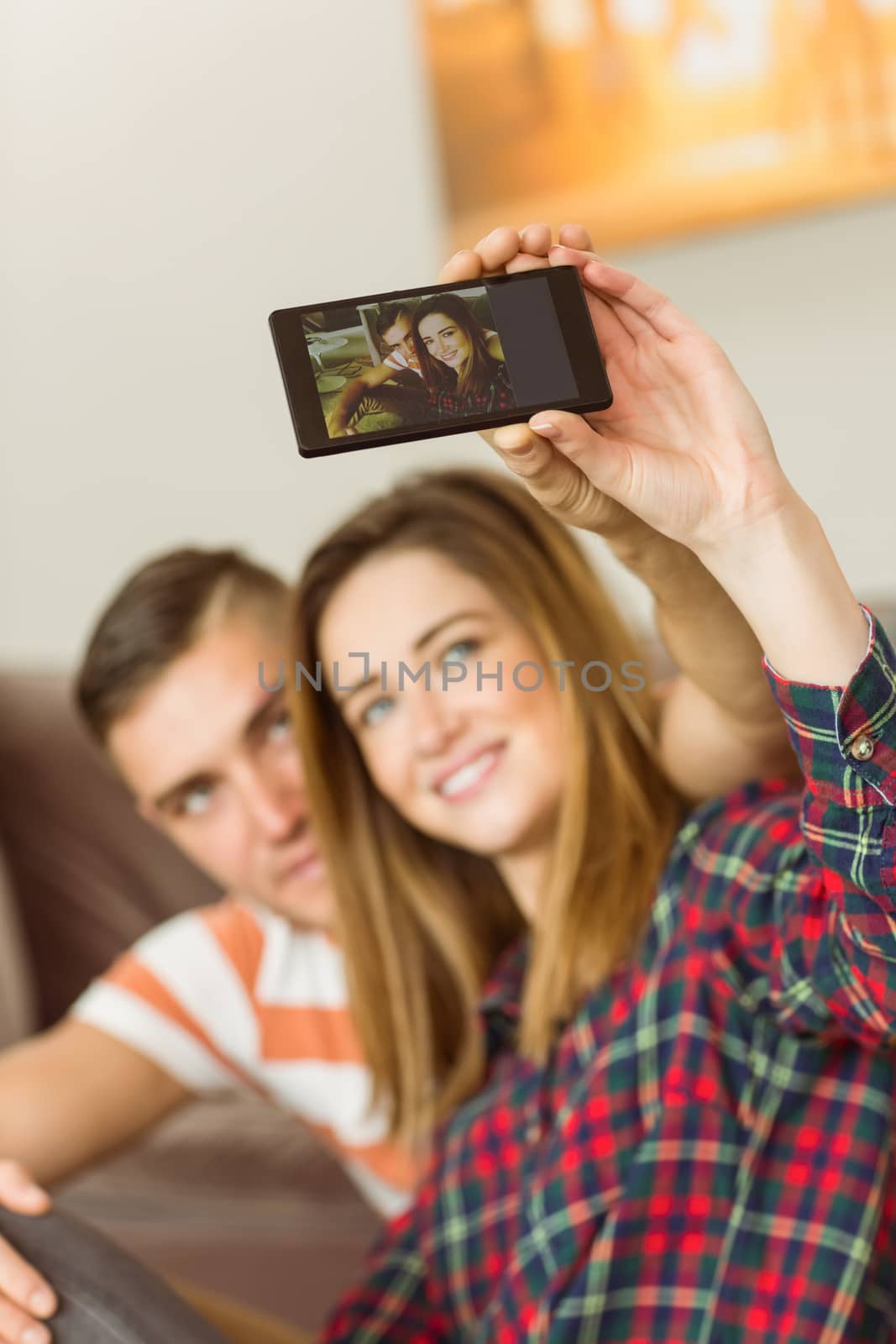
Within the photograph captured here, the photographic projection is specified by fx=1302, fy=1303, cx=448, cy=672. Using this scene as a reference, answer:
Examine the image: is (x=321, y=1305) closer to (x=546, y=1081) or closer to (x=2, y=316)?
(x=546, y=1081)

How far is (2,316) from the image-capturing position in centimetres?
216

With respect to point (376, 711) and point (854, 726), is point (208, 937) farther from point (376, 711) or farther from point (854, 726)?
point (854, 726)

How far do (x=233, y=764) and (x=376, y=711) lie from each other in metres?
0.22

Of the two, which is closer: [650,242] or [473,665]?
[473,665]

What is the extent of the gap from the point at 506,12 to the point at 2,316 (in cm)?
97

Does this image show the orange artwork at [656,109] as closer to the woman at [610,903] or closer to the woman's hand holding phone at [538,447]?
the woman at [610,903]

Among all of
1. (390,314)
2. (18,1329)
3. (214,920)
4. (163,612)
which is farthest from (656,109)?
(18,1329)

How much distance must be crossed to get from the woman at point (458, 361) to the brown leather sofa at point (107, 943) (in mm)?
1130

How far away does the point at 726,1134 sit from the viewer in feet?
2.55

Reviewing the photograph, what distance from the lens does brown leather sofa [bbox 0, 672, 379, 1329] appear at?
149 cm

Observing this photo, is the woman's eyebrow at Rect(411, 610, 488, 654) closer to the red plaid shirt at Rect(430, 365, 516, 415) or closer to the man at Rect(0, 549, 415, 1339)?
the man at Rect(0, 549, 415, 1339)

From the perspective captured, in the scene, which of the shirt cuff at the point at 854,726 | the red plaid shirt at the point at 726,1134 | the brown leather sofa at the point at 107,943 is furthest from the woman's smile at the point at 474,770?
the brown leather sofa at the point at 107,943

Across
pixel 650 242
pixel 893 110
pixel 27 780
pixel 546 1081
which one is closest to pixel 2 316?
pixel 27 780

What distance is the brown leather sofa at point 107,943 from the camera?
4.90ft
